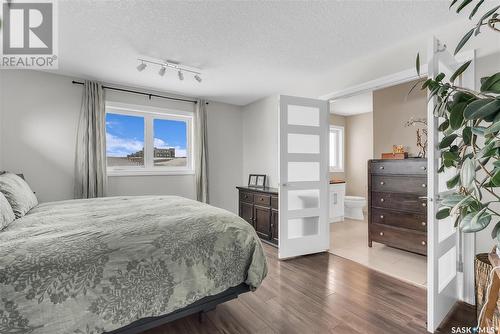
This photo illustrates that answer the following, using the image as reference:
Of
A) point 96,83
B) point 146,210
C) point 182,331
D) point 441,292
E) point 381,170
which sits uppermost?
point 96,83

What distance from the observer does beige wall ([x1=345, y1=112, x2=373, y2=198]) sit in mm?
5566

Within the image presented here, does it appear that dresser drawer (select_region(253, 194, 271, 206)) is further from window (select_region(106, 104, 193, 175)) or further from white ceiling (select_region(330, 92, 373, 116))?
white ceiling (select_region(330, 92, 373, 116))

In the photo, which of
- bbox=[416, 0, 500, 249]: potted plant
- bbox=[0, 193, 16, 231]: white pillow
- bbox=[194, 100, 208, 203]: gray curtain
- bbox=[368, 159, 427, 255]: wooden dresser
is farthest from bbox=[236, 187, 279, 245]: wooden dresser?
bbox=[0, 193, 16, 231]: white pillow

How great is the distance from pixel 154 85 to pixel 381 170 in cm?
358

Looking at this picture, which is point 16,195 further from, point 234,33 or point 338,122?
point 338,122

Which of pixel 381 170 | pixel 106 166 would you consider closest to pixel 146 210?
pixel 106 166

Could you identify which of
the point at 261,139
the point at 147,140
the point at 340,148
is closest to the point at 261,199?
the point at 261,139

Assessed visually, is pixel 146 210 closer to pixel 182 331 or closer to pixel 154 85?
pixel 182 331

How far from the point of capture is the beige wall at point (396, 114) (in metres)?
3.55

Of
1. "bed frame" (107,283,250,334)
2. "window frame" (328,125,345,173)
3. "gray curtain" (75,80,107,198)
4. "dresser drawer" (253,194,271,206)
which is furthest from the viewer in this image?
"window frame" (328,125,345,173)

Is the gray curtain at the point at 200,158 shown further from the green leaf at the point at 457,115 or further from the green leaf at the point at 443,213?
the green leaf at the point at 457,115

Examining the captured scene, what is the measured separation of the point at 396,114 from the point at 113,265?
4.10 m

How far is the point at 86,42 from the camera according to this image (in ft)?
8.30

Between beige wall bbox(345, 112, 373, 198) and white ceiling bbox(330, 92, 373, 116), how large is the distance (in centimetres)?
23
